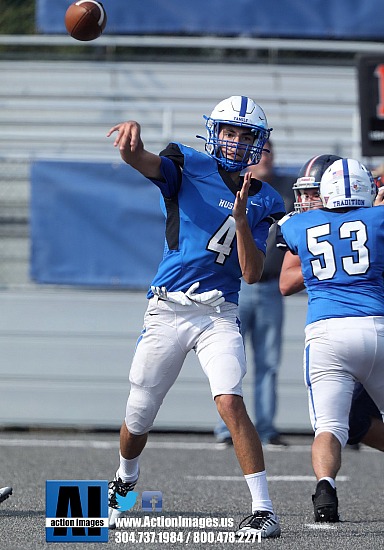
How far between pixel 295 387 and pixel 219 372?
4.46 meters

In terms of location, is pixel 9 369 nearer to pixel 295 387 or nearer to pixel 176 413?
pixel 176 413

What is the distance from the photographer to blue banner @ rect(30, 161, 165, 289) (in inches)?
366

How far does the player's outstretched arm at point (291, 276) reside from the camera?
538 cm

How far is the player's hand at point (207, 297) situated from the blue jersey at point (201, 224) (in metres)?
0.04

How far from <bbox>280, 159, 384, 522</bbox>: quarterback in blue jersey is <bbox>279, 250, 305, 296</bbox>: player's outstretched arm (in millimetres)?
251

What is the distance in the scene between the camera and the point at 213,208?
16.2 ft

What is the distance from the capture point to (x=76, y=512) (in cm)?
442

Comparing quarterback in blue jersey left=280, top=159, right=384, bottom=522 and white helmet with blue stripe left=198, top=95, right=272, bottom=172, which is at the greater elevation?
white helmet with blue stripe left=198, top=95, right=272, bottom=172

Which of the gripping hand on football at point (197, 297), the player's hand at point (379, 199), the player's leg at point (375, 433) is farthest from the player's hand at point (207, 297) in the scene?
the player's leg at point (375, 433)

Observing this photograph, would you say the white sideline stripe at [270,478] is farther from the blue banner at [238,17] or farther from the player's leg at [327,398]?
the blue banner at [238,17]

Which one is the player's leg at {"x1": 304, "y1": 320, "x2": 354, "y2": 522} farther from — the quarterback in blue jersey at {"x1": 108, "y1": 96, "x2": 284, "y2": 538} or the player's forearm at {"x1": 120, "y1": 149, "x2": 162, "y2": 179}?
the player's forearm at {"x1": 120, "y1": 149, "x2": 162, "y2": 179}

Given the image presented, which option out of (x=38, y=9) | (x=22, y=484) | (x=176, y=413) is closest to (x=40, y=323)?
(x=176, y=413)

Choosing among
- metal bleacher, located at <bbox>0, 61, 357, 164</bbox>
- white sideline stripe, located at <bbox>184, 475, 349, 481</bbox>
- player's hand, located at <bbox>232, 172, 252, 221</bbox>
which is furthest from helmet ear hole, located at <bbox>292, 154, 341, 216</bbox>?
metal bleacher, located at <bbox>0, 61, 357, 164</bbox>

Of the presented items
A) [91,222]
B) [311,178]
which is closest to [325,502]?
[311,178]
